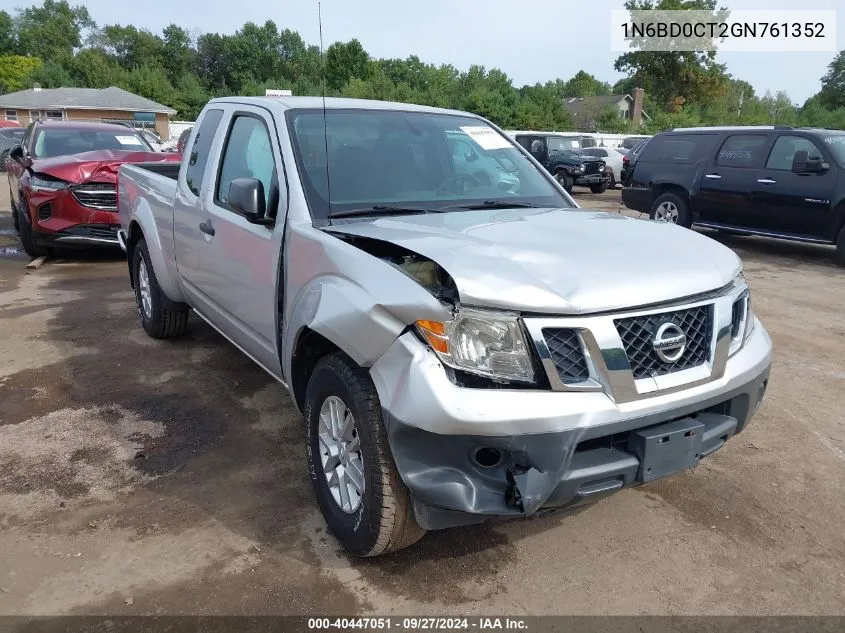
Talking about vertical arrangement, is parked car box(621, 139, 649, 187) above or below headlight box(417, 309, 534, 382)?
above

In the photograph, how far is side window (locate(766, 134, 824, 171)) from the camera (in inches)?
377

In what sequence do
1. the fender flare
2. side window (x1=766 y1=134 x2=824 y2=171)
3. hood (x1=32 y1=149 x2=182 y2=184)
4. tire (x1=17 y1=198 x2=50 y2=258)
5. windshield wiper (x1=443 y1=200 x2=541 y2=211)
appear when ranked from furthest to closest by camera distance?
side window (x1=766 y1=134 x2=824 y2=171)
tire (x1=17 y1=198 x2=50 y2=258)
hood (x1=32 y1=149 x2=182 y2=184)
the fender flare
windshield wiper (x1=443 y1=200 x2=541 y2=211)

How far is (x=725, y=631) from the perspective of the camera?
7.98 ft

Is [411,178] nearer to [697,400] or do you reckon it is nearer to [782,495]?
[697,400]

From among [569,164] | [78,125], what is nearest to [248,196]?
[78,125]

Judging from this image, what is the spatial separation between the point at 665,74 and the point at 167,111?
129ft

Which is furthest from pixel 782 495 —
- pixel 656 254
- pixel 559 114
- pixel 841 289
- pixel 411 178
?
pixel 559 114

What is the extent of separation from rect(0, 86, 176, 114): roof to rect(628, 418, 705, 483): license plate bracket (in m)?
53.1

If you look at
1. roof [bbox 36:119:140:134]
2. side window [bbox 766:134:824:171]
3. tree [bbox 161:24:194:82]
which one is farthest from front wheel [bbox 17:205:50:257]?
tree [bbox 161:24:194:82]

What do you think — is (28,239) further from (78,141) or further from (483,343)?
(483,343)

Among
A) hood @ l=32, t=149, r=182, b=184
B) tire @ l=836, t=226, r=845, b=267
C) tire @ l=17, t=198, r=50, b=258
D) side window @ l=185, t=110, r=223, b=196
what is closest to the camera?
side window @ l=185, t=110, r=223, b=196

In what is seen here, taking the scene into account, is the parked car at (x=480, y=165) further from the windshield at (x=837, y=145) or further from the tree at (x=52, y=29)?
the tree at (x=52, y=29)

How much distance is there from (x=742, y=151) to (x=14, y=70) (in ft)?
274

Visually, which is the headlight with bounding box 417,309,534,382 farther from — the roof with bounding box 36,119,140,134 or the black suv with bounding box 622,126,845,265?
the roof with bounding box 36,119,140,134
